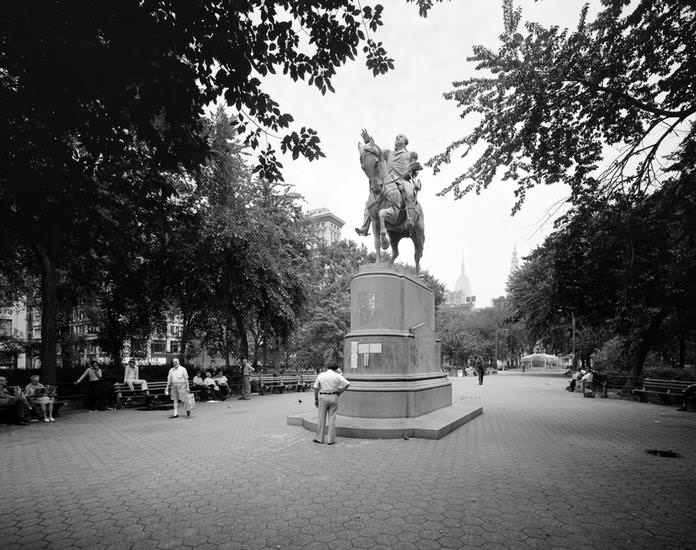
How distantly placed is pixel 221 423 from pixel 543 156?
33.0 feet

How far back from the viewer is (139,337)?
24969 millimetres

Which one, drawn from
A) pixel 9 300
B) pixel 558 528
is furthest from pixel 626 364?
pixel 9 300

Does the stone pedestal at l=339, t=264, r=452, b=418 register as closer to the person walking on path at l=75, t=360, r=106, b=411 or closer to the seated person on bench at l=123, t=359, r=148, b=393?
the seated person on bench at l=123, t=359, r=148, b=393

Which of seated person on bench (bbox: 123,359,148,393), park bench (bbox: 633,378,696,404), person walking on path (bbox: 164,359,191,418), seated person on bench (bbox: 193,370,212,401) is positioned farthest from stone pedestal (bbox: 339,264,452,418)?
park bench (bbox: 633,378,696,404)

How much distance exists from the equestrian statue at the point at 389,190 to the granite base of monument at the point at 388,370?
1013mm

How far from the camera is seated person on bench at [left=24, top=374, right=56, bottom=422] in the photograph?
12.6 meters

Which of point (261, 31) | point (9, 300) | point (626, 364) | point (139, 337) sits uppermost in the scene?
point (261, 31)

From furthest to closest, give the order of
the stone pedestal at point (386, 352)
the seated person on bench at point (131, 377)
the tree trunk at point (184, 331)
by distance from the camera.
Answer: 1. the tree trunk at point (184, 331)
2. the seated person on bench at point (131, 377)
3. the stone pedestal at point (386, 352)

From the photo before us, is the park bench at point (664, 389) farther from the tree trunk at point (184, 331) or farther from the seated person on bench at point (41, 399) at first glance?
the tree trunk at point (184, 331)

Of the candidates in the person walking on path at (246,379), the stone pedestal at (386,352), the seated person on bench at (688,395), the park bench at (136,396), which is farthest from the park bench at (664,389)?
the park bench at (136,396)

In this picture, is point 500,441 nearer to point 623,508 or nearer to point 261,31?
point 623,508

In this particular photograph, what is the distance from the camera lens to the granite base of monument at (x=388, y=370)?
949cm

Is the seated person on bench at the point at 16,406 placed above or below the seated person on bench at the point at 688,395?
above

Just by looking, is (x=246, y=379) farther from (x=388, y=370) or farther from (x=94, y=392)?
(x=388, y=370)
